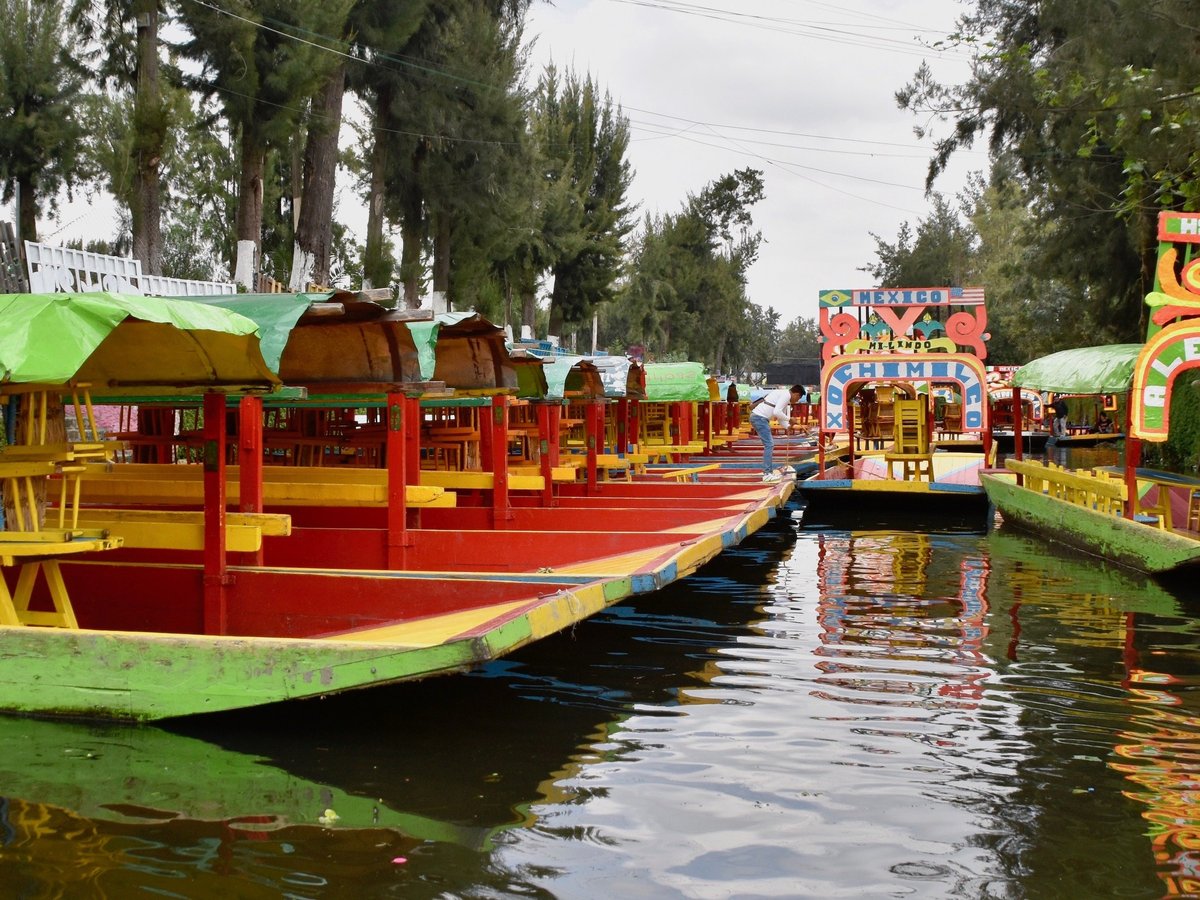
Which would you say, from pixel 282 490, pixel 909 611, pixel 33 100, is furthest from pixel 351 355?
pixel 33 100

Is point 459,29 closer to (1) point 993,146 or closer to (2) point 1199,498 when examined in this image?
(1) point 993,146

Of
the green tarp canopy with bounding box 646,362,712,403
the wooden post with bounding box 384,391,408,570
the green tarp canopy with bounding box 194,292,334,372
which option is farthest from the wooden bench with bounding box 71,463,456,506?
the green tarp canopy with bounding box 646,362,712,403

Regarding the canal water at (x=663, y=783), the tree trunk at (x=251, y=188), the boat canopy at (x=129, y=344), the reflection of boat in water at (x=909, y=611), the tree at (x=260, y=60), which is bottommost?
the canal water at (x=663, y=783)

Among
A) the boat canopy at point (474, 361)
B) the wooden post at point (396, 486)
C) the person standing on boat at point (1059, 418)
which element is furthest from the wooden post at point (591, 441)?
the person standing on boat at point (1059, 418)

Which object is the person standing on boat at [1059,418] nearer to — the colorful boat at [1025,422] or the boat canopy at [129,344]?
the colorful boat at [1025,422]

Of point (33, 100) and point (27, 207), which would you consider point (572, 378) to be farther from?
point (27, 207)

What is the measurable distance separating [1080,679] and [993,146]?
22912 millimetres

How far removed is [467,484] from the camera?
40.0 ft

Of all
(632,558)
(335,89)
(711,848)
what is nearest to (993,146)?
(335,89)

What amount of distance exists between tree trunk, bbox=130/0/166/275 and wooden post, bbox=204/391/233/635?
35.3ft

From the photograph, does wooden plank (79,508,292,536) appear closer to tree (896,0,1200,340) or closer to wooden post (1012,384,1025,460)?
tree (896,0,1200,340)

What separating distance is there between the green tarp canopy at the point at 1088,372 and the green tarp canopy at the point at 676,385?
207 inches

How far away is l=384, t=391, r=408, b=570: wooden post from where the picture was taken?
9633mm

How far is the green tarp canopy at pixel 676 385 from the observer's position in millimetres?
20312
